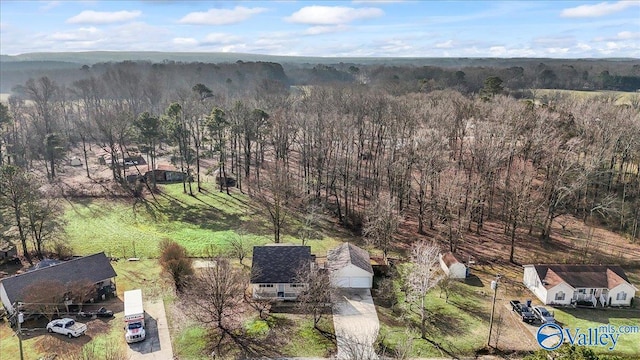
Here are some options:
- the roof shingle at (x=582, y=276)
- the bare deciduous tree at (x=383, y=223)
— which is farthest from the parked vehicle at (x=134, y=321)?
the roof shingle at (x=582, y=276)

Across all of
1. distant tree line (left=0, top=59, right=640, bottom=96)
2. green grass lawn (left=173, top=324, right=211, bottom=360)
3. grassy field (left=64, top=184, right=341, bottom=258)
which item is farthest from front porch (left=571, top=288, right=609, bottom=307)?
distant tree line (left=0, top=59, right=640, bottom=96)

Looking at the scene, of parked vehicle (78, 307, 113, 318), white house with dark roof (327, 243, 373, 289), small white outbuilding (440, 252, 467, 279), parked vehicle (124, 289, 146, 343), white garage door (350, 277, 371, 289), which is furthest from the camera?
small white outbuilding (440, 252, 467, 279)

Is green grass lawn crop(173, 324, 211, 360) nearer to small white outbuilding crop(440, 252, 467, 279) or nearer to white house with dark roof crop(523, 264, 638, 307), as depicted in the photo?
small white outbuilding crop(440, 252, 467, 279)

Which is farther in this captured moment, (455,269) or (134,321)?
(455,269)

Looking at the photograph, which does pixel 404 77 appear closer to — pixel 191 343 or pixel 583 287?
pixel 583 287

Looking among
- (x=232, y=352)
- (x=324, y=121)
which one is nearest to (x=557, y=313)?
(x=232, y=352)

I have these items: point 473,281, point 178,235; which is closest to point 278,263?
point 178,235
